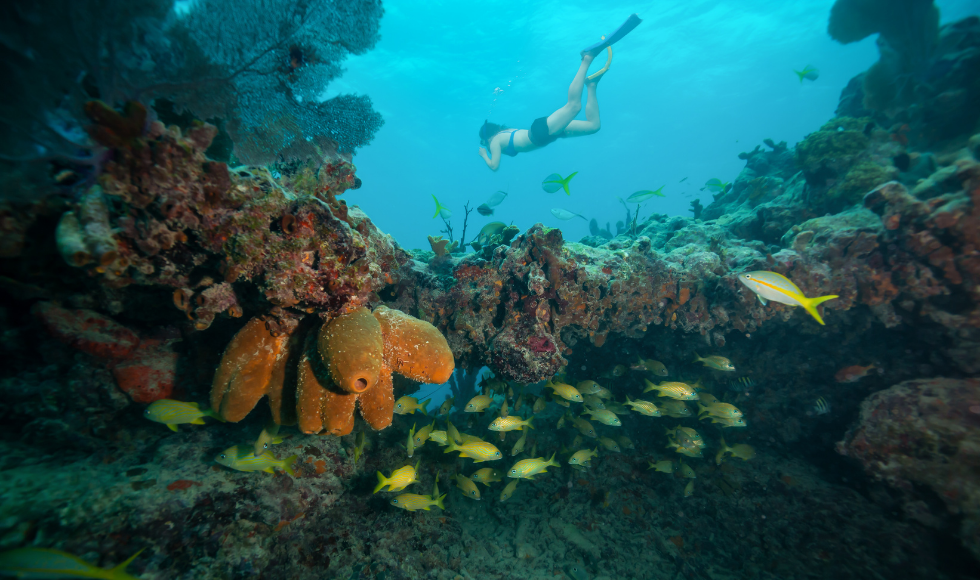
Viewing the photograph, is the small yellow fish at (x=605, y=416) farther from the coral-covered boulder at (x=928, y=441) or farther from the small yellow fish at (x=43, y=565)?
the small yellow fish at (x=43, y=565)

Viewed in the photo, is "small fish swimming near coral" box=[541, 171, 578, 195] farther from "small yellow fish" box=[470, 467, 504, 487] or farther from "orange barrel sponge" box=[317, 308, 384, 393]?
"orange barrel sponge" box=[317, 308, 384, 393]

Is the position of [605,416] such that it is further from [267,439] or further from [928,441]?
[267,439]

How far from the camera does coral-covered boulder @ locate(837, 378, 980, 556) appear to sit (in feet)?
13.6

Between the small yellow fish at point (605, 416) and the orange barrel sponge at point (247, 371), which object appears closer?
the orange barrel sponge at point (247, 371)

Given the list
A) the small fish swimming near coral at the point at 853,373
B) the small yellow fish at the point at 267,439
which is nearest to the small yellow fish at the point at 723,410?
the small fish swimming near coral at the point at 853,373

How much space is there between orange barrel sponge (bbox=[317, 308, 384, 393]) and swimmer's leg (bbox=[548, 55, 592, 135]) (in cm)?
1556

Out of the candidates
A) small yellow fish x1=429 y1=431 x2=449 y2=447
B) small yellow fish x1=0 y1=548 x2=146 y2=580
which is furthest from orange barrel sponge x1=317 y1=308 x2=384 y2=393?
small yellow fish x1=429 y1=431 x2=449 y2=447

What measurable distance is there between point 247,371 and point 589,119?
17.6 metres

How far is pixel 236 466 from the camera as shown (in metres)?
3.00

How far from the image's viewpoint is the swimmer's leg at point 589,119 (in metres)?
15.1

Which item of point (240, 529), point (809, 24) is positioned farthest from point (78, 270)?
point (809, 24)

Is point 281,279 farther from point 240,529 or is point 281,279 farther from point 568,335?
point 568,335

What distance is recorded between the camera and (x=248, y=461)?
304 centimetres

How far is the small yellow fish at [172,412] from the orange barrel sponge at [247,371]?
622mm
